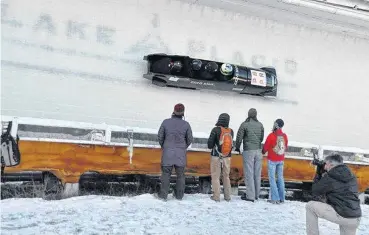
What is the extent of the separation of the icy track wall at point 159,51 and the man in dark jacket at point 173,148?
166 centimetres

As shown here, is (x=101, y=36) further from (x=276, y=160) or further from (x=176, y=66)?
(x=276, y=160)

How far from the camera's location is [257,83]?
796cm

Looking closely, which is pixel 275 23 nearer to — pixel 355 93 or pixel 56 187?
pixel 355 93

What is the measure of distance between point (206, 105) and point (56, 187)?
3.38m

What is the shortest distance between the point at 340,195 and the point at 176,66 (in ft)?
13.7

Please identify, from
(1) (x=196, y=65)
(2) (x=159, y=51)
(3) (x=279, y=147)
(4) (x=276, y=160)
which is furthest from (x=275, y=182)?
(2) (x=159, y=51)

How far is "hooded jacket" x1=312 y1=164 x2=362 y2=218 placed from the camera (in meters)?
3.67

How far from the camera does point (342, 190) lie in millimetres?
3674

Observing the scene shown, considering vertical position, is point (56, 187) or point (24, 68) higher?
point (24, 68)

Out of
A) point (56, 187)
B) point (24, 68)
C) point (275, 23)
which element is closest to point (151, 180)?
point (56, 187)

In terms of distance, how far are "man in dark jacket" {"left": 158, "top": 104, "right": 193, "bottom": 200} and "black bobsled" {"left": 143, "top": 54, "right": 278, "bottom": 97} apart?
1539mm

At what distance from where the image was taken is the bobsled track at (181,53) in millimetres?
6535

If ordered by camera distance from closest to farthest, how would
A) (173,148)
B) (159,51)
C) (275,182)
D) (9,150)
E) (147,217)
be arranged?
(147,217), (9,150), (173,148), (275,182), (159,51)

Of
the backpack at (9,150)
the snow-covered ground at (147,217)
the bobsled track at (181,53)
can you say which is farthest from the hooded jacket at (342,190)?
the backpack at (9,150)
